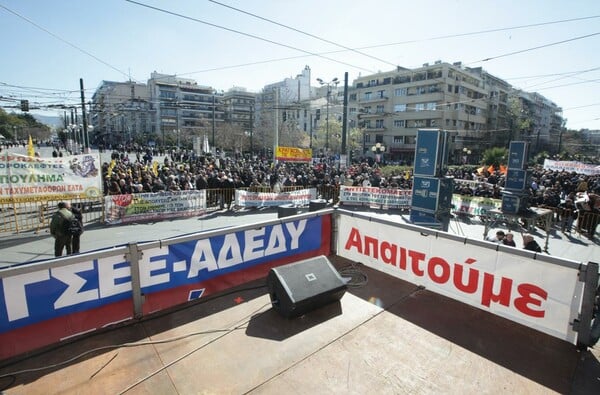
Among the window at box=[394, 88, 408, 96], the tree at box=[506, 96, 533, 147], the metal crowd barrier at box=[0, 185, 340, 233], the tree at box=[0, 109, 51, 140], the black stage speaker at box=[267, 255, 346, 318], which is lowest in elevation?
the metal crowd barrier at box=[0, 185, 340, 233]

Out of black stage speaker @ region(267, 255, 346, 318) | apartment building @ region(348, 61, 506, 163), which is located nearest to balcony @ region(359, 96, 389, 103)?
apartment building @ region(348, 61, 506, 163)

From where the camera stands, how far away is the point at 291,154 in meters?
20.6

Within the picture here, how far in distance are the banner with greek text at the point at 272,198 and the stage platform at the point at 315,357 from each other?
10795mm

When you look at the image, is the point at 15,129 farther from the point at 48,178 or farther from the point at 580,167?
the point at 580,167

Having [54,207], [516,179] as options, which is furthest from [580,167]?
[54,207]

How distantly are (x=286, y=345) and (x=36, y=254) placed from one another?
8.97m

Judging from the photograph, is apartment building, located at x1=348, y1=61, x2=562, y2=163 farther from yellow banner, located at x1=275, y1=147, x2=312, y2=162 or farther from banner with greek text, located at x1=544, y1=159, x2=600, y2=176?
yellow banner, located at x1=275, y1=147, x2=312, y2=162

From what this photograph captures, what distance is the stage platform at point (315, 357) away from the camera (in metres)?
3.56

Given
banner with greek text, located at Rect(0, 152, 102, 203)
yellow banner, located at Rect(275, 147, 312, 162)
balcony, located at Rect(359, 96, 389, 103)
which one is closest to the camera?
banner with greek text, located at Rect(0, 152, 102, 203)

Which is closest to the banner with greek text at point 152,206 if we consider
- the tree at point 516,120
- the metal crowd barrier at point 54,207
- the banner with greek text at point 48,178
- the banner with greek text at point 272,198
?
the metal crowd barrier at point 54,207

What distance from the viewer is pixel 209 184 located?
16.4 meters

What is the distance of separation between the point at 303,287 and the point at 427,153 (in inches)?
322

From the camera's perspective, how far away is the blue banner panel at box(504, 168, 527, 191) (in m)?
12.3

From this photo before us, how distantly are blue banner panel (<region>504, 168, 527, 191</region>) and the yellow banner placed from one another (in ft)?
37.8
